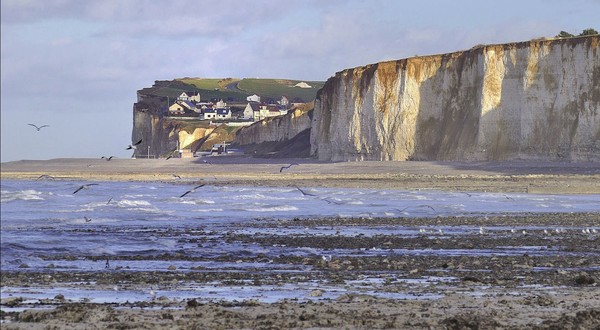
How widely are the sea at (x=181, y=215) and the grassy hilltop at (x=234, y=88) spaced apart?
4853 inches

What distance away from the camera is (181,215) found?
26.8 meters

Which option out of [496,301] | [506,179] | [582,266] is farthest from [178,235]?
[506,179]

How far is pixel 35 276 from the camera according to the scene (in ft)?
41.2

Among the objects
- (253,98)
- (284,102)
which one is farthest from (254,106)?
(253,98)

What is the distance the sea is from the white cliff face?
700 inches

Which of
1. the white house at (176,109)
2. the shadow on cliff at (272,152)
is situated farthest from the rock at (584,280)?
the white house at (176,109)

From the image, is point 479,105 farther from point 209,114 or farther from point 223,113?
point 223,113

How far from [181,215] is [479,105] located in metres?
35.9

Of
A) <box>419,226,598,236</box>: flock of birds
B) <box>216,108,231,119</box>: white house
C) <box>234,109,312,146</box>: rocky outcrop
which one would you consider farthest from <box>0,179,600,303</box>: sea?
<box>216,108,231,119</box>: white house

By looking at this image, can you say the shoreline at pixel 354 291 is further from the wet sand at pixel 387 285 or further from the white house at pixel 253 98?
the white house at pixel 253 98

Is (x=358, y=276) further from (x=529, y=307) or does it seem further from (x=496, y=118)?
(x=496, y=118)

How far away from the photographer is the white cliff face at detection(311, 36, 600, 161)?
179 feet

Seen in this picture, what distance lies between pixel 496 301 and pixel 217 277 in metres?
3.79

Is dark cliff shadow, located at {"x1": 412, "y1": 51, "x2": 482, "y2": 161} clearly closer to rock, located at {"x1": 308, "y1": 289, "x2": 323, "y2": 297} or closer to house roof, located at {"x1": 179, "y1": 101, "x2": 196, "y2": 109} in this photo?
rock, located at {"x1": 308, "y1": 289, "x2": 323, "y2": 297}
